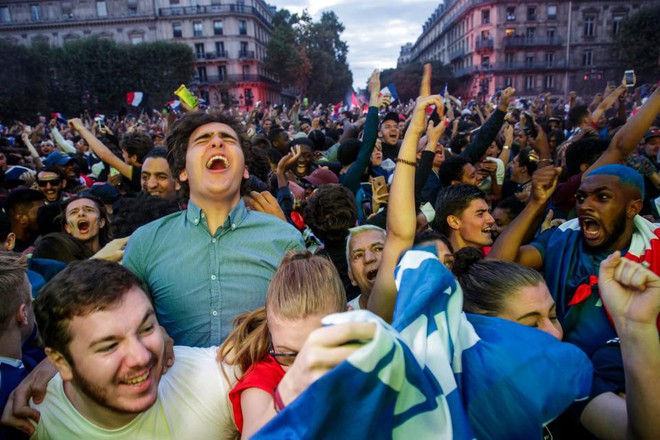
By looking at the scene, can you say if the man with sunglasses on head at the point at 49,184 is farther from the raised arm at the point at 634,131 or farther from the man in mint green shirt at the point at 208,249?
the raised arm at the point at 634,131

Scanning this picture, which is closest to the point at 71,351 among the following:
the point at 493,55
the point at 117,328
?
the point at 117,328

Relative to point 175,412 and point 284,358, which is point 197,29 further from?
point 284,358

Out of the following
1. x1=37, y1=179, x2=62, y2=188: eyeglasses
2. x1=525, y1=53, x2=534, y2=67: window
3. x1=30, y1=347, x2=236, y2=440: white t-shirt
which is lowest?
x1=30, y1=347, x2=236, y2=440: white t-shirt

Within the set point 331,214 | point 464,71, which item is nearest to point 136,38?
point 464,71

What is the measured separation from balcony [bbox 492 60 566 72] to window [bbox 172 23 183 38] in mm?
41933

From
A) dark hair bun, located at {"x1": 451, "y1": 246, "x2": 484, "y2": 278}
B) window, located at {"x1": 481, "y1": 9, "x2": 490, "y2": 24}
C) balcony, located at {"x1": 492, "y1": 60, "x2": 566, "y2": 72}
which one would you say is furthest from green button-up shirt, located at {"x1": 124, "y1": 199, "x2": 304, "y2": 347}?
window, located at {"x1": 481, "y1": 9, "x2": 490, "y2": 24}

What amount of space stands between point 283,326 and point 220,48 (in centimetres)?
6622

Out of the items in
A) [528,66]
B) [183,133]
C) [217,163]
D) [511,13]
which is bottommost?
[217,163]

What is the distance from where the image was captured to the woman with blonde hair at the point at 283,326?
1.40 meters

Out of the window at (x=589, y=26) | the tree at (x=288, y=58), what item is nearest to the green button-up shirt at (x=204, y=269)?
the tree at (x=288, y=58)

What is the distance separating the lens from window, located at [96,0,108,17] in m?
56.3

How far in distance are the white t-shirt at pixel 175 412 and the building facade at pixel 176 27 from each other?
54587 millimetres

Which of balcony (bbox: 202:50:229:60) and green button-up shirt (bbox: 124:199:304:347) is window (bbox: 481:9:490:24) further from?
green button-up shirt (bbox: 124:199:304:347)

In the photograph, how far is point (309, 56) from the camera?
5947 centimetres
